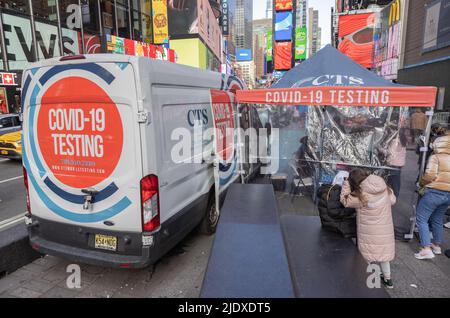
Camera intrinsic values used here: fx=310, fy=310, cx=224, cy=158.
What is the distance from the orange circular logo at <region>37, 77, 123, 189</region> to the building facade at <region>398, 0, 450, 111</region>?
1488cm

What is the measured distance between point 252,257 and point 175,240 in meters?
1.25

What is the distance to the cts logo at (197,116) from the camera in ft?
14.6

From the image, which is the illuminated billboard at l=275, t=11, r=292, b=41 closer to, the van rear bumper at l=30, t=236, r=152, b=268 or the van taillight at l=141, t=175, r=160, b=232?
the van taillight at l=141, t=175, r=160, b=232

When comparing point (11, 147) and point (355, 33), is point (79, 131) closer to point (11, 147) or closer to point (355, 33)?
point (11, 147)

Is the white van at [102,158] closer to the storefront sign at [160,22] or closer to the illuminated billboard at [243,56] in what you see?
the storefront sign at [160,22]

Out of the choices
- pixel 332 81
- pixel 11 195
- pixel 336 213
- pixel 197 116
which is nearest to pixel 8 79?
pixel 11 195

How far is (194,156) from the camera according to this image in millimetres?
4547

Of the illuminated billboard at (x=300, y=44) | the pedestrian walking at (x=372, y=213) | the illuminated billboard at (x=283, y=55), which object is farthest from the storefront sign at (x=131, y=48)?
the illuminated billboard at (x=300, y=44)

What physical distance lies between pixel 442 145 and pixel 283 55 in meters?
70.7

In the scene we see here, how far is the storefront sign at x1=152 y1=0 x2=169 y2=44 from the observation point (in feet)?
83.7

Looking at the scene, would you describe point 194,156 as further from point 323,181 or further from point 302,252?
point 323,181

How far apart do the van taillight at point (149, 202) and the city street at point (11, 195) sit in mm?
3650

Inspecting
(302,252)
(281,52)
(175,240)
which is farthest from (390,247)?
(281,52)

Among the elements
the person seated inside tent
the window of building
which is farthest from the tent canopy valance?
the window of building
